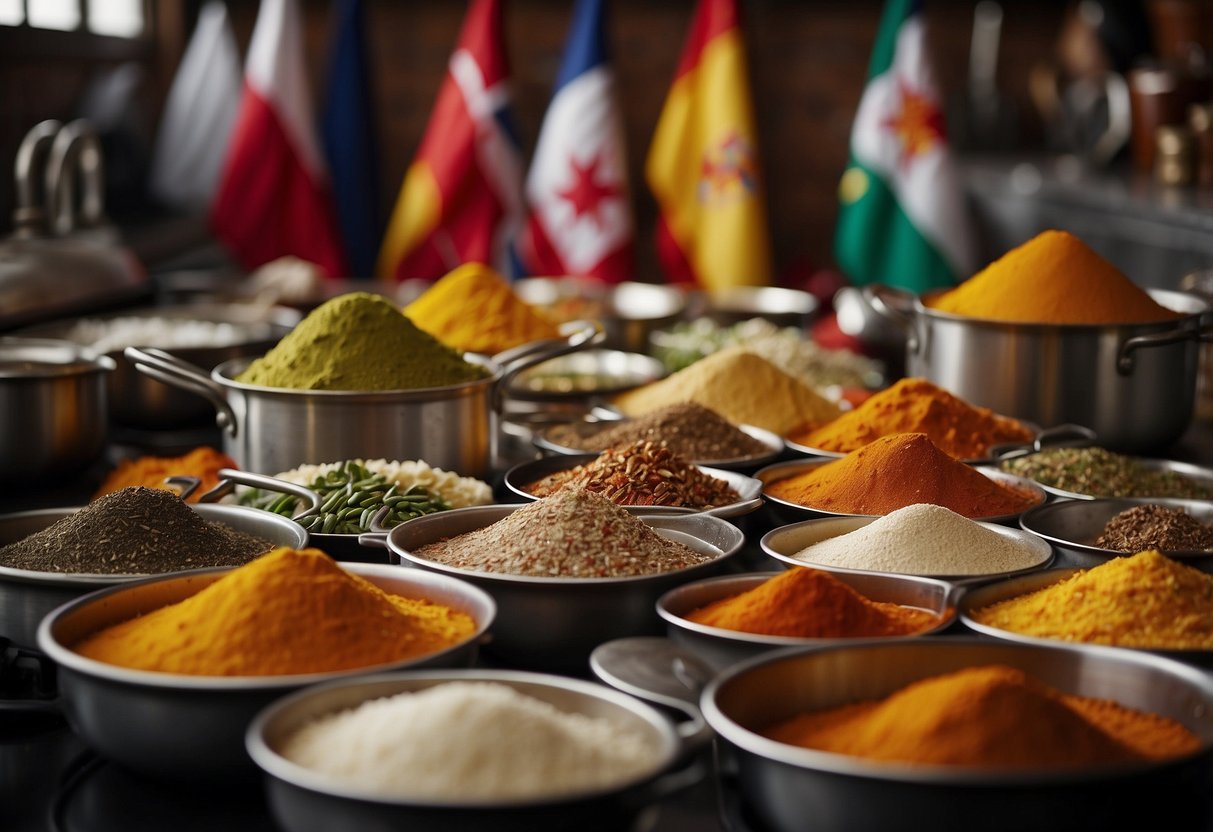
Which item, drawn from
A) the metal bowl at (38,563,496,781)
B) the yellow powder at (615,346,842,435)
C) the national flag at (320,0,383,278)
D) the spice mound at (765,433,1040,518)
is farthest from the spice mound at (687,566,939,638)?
the national flag at (320,0,383,278)

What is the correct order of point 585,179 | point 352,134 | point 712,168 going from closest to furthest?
point 585,179
point 712,168
point 352,134

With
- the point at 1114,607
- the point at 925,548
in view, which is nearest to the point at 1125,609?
the point at 1114,607

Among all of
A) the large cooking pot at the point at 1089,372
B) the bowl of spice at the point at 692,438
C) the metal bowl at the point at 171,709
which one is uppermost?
the large cooking pot at the point at 1089,372

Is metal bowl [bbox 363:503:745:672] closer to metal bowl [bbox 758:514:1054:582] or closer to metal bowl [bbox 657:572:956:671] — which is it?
metal bowl [bbox 657:572:956:671]

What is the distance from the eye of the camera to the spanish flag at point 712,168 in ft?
14.6

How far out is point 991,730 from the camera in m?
0.83

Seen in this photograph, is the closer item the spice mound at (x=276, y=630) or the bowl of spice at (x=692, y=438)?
the spice mound at (x=276, y=630)

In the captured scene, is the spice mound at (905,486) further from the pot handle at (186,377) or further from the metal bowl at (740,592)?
Result: the pot handle at (186,377)

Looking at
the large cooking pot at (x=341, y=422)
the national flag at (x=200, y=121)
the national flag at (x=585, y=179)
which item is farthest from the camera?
the national flag at (x=200, y=121)

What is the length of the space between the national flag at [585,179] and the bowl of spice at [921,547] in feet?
10.3

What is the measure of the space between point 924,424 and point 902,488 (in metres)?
0.26

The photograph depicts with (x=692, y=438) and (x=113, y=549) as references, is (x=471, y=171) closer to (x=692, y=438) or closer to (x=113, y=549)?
(x=692, y=438)

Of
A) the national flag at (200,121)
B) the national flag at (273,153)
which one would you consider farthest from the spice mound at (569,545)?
the national flag at (200,121)

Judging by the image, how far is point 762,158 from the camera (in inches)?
217
